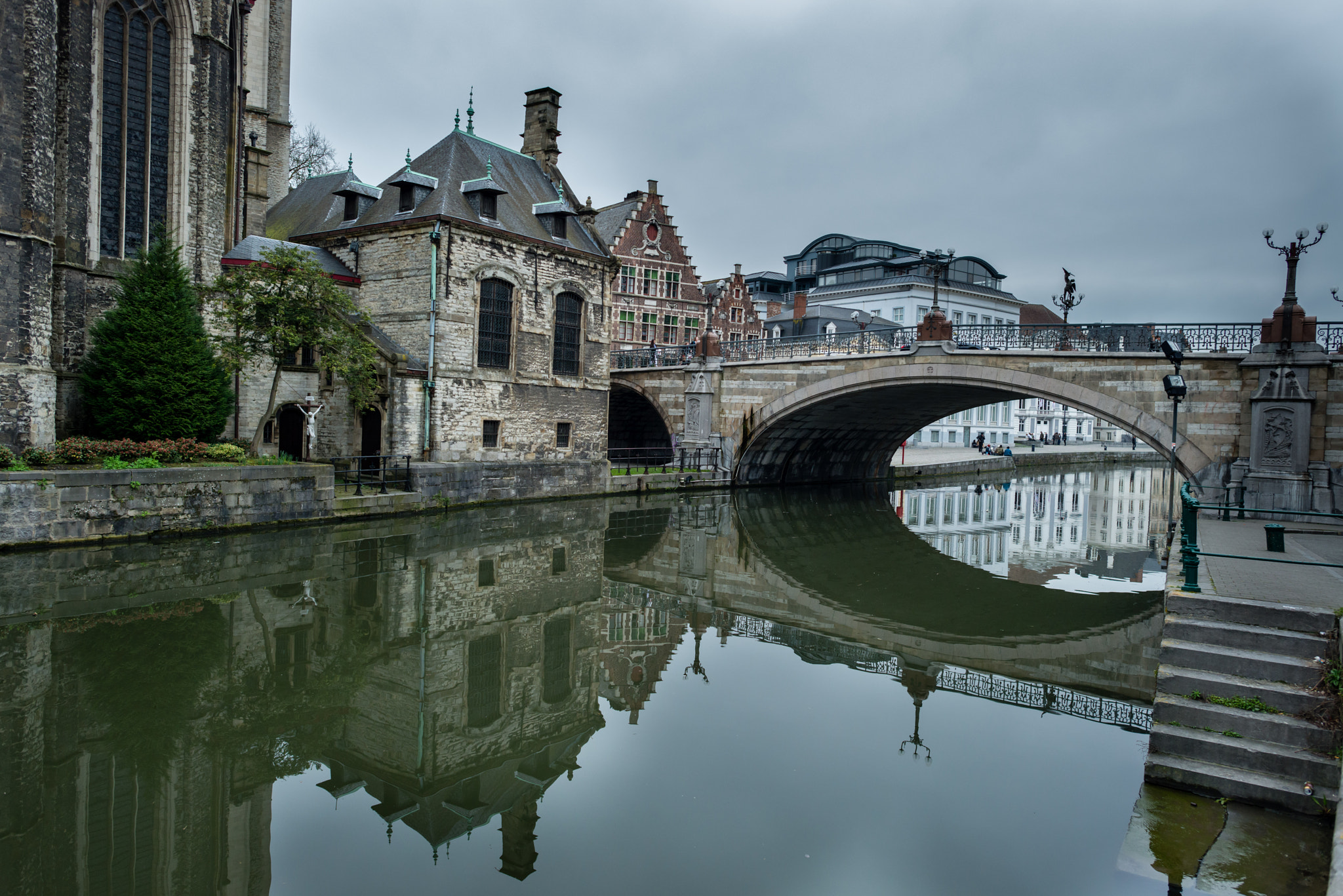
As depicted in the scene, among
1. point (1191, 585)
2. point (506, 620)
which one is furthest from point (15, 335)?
point (1191, 585)

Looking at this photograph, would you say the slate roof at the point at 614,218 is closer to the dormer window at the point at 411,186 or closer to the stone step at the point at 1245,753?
the dormer window at the point at 411,186

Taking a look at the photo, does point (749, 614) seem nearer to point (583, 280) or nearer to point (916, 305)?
point (583, 280)

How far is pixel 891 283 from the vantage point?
174 ft

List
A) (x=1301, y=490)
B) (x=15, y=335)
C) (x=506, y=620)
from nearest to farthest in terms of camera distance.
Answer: (x=506, y=620), (x=15, y=335), (x=1301, y=490)

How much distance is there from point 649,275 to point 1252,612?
3035 centimetres

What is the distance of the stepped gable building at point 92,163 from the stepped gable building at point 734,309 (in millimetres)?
21750

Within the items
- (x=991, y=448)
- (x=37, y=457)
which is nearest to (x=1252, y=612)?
(x=37, y=457)

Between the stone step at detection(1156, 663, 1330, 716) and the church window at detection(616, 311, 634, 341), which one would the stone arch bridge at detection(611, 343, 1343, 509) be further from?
the stone step at detection(1156, 663, 1330, 716)

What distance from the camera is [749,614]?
464 inches

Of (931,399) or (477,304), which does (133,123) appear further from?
(931,399)

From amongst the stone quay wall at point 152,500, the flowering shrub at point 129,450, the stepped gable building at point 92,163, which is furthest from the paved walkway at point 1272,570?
the stepped gable building at point 92,163

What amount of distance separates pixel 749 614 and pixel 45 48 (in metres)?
15.6

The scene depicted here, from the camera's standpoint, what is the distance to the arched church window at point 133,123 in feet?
56.1

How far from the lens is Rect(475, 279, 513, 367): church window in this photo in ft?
70.7
